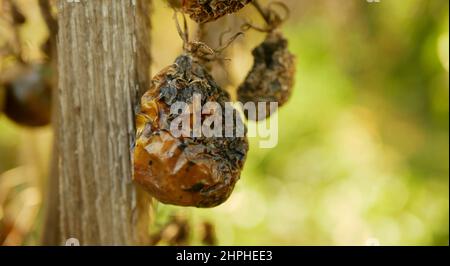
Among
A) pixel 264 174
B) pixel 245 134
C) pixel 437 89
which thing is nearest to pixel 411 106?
pixel 437 89

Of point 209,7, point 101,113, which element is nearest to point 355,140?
point 101,113

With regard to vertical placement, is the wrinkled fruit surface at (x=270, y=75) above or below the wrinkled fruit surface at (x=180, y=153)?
above

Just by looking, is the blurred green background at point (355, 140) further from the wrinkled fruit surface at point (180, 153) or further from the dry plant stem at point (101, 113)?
the wrinkled fruit surface at point (180, 153)

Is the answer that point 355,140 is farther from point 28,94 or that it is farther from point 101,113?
point 101,113

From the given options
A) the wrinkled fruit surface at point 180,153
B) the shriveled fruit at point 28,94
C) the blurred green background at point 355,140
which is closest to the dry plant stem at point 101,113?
the wrinkled fruit surface at point 180,153

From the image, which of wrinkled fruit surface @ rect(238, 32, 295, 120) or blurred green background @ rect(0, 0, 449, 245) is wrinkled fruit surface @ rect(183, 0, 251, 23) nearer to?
wrinkled fruit surface @ rect(238, 32, 295, 120)
